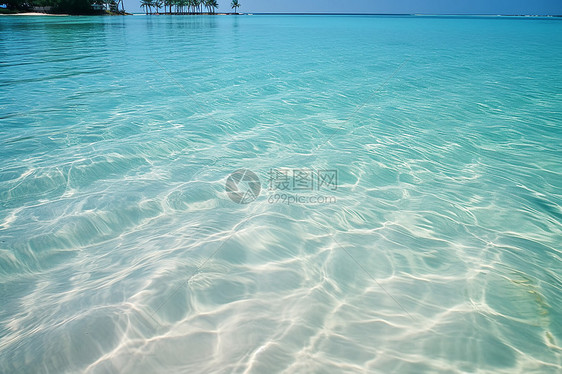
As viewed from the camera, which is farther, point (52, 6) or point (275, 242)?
point (52, 6)

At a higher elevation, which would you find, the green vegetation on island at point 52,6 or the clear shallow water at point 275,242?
the green vegetation on island at point 52,6

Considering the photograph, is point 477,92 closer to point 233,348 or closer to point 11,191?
point 233,348

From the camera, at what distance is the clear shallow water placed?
245cm

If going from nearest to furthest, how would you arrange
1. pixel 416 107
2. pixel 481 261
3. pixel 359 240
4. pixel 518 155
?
pixel 481 261 → pixel 359 240 → pixel 518 155 → pixel 416 107

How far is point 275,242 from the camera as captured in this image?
366cm

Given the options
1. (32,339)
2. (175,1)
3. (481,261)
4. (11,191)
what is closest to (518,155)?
(481,261)

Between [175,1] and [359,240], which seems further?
[175,1]

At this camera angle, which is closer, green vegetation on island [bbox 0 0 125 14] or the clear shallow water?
the clear shallow water

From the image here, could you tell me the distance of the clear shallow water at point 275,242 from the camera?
245cm

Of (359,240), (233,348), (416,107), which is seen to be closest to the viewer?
(233,348)

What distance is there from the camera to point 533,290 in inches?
118

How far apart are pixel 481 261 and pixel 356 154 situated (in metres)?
3.00

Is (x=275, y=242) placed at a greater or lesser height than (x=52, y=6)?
lesser

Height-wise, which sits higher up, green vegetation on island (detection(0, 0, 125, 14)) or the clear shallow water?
green vegetation on island (detection(0, 0, 125, 14))
